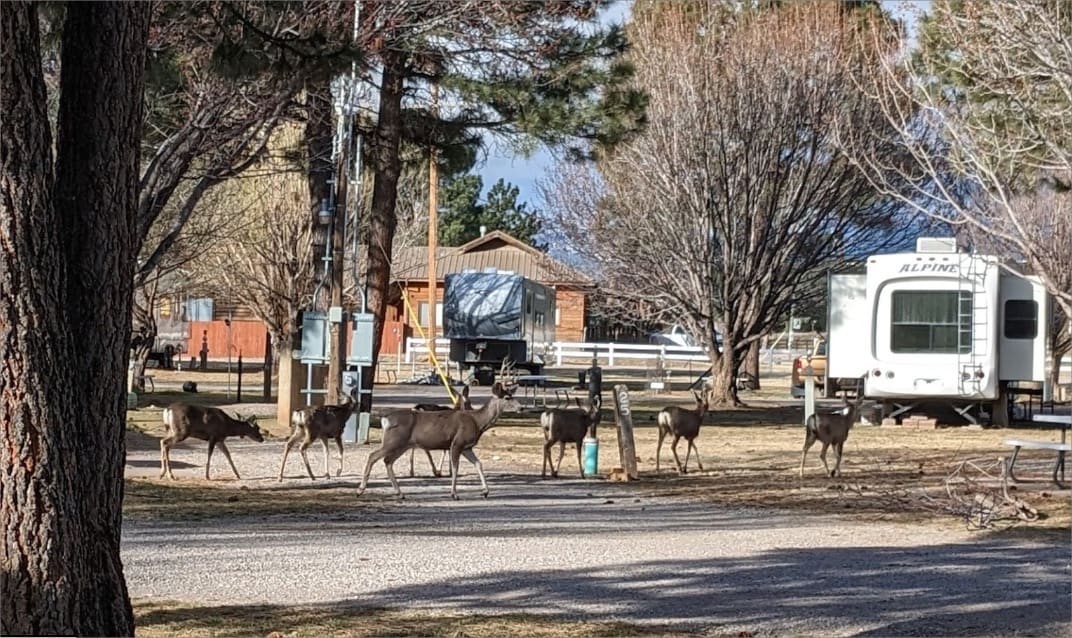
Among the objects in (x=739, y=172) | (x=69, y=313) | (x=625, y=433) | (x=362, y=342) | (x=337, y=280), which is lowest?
(x=625, y=433)

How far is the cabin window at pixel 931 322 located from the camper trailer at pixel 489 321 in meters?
14.9

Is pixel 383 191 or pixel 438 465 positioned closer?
pixel 438 465

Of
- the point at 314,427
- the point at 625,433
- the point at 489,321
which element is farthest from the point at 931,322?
the point at 489,321

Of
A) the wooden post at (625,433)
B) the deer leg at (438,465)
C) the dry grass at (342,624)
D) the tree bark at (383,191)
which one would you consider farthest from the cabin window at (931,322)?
the dry grass at (342,624)

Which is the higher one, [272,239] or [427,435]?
[272,239]

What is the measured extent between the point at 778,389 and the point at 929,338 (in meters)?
18.6

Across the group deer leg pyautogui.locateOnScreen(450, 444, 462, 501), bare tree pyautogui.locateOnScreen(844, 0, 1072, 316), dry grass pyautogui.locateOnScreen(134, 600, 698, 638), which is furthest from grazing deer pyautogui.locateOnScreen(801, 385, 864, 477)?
dry grass pyautogui.locateOnScreen(134, 600, 698, 638)

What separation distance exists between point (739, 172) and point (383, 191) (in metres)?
9.54

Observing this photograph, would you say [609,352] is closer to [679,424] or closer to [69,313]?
[679,424]

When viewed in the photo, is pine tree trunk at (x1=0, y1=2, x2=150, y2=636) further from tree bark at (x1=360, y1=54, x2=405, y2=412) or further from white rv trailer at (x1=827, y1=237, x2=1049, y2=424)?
white rv trailer at (x1=827, y1=237, x2=1049, y2=424)

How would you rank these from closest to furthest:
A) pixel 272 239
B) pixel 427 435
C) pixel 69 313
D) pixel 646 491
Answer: pixel 69 313, pixel 427 435, pixel 646 491, pixel 272 239

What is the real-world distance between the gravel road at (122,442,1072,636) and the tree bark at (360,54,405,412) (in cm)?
1010

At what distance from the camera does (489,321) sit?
132 ft

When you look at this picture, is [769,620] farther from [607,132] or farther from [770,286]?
[770,286]
